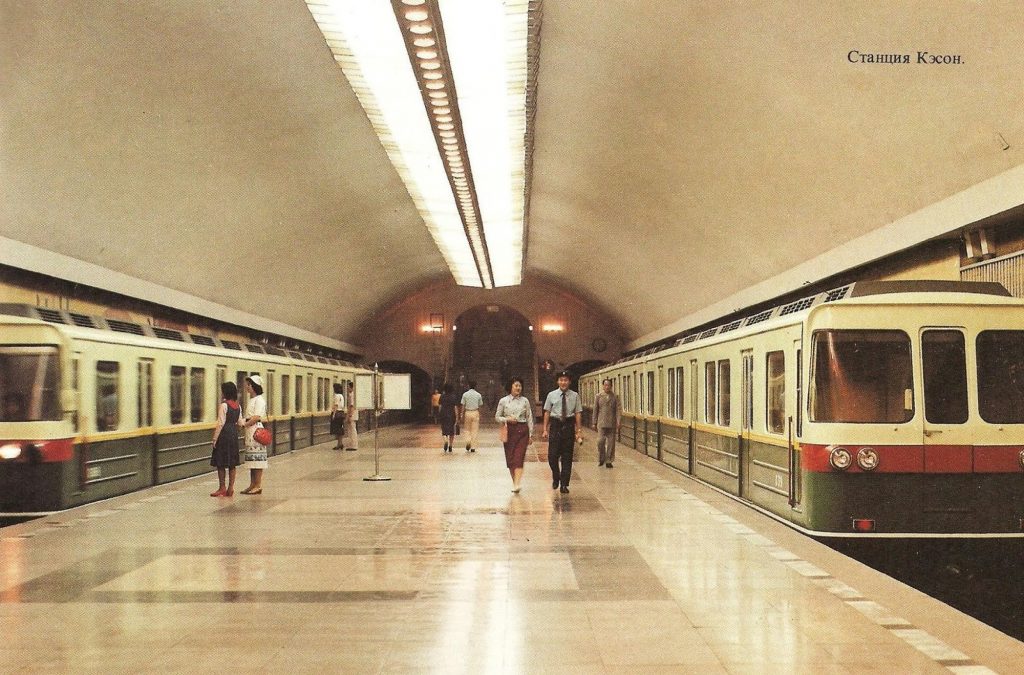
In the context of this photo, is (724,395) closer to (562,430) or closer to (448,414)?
(562,430)

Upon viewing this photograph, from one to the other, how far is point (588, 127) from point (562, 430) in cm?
582

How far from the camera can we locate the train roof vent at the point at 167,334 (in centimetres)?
1549

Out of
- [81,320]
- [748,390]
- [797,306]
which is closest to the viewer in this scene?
[797,306]

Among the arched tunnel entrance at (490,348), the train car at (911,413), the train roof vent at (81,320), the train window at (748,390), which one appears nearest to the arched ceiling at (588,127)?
the train roof vent at (81,320)

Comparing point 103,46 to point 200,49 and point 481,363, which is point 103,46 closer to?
point 200,49

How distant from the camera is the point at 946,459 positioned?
8648mm

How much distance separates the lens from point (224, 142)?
51.8ft

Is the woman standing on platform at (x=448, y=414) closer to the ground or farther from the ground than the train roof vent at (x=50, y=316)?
closer to the ground

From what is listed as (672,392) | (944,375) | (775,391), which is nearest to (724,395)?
(775,391)

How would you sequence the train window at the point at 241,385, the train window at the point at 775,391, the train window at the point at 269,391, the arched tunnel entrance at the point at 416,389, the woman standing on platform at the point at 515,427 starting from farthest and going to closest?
the arched tunnel entrance at the point at 416,389
the train window at the point at 269,391
the train window at the point at 241,385
the woman standing on platform at the point at 515,427
the train window at the point at 775,391

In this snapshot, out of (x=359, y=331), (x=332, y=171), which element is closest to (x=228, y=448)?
(x=332, y=171)

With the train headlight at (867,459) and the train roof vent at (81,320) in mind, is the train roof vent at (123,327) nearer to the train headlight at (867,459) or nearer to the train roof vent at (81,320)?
the train roof vent at (81,320)

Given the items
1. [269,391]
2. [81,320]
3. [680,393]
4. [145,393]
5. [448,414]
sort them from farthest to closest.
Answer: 1. [448,414]
2. [269,391]
3. [680,393]
4. [145,393]
5. [81,320]

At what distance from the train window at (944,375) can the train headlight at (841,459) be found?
0.78m
